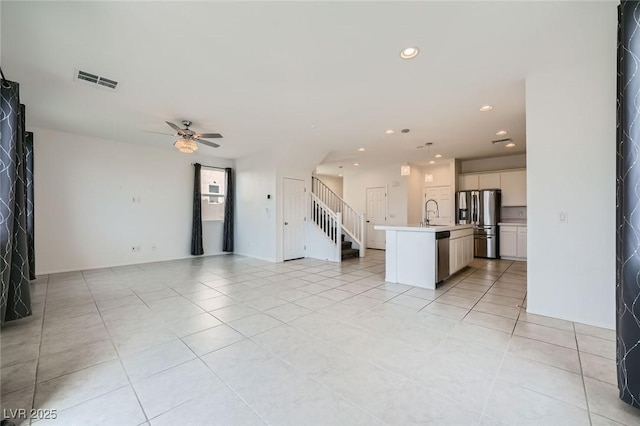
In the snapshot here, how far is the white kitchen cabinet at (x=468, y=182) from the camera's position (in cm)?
765

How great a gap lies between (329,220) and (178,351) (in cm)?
504

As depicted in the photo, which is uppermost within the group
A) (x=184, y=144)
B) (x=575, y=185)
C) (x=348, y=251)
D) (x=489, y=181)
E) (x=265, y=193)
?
(x=184, y=144)

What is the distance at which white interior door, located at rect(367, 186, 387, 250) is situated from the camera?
28.6 ft

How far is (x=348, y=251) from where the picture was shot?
7.17 meters

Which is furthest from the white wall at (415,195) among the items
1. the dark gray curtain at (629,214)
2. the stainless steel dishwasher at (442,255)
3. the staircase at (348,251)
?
the dark gray curtain at (629,214)

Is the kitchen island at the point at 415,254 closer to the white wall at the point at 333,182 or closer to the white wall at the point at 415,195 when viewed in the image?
the white wall at the point at 415,195

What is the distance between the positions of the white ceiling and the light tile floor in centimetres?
281

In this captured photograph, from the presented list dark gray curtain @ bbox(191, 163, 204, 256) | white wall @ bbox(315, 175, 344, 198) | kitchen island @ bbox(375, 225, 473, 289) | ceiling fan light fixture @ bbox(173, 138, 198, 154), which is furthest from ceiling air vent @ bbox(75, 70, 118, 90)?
white wall @ bbox(315, 175, 344, 198)

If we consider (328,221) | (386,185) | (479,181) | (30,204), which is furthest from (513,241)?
(30,204)

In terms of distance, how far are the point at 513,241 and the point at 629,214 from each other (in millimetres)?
6069

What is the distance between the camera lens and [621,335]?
63.5 inches

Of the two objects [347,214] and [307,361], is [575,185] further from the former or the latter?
[347,214]

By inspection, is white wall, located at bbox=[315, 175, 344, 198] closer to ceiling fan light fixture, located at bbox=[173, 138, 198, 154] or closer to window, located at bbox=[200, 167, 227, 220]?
window, located at bbox=[200, 167, 227, 220]

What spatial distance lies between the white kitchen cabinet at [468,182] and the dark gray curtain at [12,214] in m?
→ 9.02
